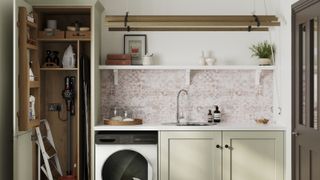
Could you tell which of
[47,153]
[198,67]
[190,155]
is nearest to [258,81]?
[198,67]

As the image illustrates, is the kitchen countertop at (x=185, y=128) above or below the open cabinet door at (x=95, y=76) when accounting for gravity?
below

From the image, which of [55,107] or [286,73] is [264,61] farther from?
[55,107]

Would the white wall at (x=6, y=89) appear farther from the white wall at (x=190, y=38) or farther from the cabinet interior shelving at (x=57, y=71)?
the white wall at (x=190, y=38)

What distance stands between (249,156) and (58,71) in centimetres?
213

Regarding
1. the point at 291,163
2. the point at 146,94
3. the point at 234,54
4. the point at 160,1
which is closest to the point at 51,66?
the point at 146,94

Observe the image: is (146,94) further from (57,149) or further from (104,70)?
(57,149)

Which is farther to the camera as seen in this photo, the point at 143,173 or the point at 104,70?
the point at 104,70

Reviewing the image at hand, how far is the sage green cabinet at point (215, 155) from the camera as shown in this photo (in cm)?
450

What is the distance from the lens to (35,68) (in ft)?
14.5

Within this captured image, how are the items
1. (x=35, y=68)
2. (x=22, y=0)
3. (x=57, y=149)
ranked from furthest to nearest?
(x=57, y=149) < (x=35, y=68) < (x=22, y=0)

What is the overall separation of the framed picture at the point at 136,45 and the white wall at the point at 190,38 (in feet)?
0.19

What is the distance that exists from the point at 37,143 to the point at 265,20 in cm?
252

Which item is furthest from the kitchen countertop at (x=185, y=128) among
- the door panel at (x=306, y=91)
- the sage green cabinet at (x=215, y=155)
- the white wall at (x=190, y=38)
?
the white wall at (x=190, y=38)

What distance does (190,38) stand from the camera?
5.02 m
